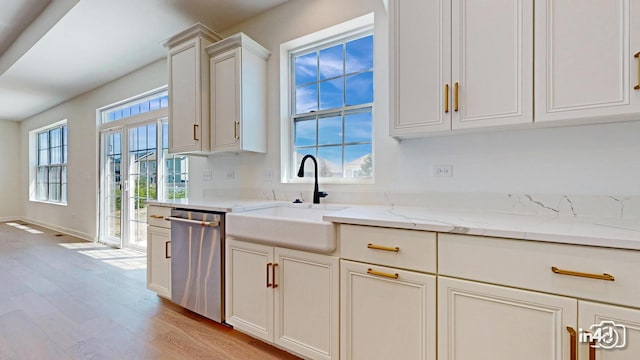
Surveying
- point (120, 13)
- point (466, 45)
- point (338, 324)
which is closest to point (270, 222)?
point (338, 324)

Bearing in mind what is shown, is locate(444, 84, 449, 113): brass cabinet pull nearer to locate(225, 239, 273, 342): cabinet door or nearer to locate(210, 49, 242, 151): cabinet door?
locate(225, 239, 273, 342): cabinet door

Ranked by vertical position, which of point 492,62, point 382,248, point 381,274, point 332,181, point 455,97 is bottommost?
point 381,274

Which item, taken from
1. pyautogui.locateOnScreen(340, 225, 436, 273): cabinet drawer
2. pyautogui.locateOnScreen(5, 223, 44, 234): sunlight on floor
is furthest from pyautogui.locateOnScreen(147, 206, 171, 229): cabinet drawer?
pyautogui.locateOnScreen(5, 223, 44, 234): sunlight on floor

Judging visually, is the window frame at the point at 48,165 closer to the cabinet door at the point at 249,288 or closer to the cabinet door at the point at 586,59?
the cabinet door at the point at 249,288

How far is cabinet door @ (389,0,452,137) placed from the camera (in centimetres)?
157

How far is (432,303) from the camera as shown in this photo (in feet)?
4.24

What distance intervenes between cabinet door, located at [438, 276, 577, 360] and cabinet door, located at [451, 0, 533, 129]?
0.82m

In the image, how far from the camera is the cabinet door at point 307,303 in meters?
1.57

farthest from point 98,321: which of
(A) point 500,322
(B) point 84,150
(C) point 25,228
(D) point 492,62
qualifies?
(C) point 25,228

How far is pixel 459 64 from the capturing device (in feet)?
5.02

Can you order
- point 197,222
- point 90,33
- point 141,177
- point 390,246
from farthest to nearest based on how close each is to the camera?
point 141,177, point 90,33, point 197,222, point 390,246

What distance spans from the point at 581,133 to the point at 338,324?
1641mm

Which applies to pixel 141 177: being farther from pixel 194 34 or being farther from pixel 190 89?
pixel 194 34

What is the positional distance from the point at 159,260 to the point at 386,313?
2.10 m
